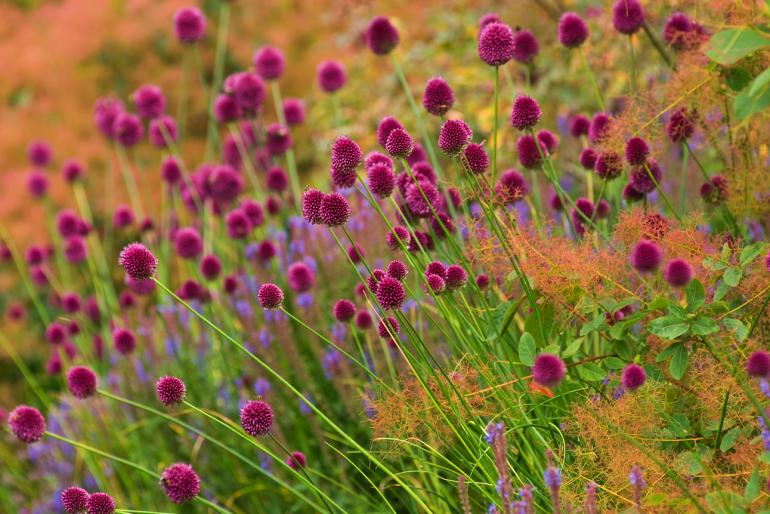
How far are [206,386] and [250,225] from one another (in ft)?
2.28

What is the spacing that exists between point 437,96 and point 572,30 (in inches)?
21.4

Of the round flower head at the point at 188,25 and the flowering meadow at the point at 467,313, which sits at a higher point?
the round flower head at the point at 188,25

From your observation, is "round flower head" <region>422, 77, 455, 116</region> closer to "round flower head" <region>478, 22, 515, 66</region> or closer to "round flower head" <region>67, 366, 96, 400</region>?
"round flower head" <region>478, 22, 515, 66</region>

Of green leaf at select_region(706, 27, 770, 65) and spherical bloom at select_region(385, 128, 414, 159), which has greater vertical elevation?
green leaf at select_region(706, 27, 770, 65)

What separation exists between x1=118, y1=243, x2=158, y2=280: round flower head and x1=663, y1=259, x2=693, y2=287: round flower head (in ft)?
3.40

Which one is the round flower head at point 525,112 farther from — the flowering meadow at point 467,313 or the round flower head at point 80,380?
the round flower head at point 80,380

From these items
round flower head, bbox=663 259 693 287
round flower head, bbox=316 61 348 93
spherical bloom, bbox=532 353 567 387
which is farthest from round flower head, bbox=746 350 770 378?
round flower head, bbox=316 61 348 93

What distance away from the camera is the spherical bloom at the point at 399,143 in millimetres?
1957

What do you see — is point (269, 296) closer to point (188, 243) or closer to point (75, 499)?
point (75, 499)

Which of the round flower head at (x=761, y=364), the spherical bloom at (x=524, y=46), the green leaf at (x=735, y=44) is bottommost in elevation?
the round flower head at (x=761, y=364)

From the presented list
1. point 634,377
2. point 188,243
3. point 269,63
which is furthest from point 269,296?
point 269,63

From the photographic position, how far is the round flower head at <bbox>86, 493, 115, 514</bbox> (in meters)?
1.75

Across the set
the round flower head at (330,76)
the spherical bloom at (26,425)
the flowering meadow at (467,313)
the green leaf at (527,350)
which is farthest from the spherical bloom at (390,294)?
the round flower head at (330,76)

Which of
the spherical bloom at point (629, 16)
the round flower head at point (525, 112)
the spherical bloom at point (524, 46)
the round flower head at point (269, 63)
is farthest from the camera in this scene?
the round flower head at point (269, 63)
